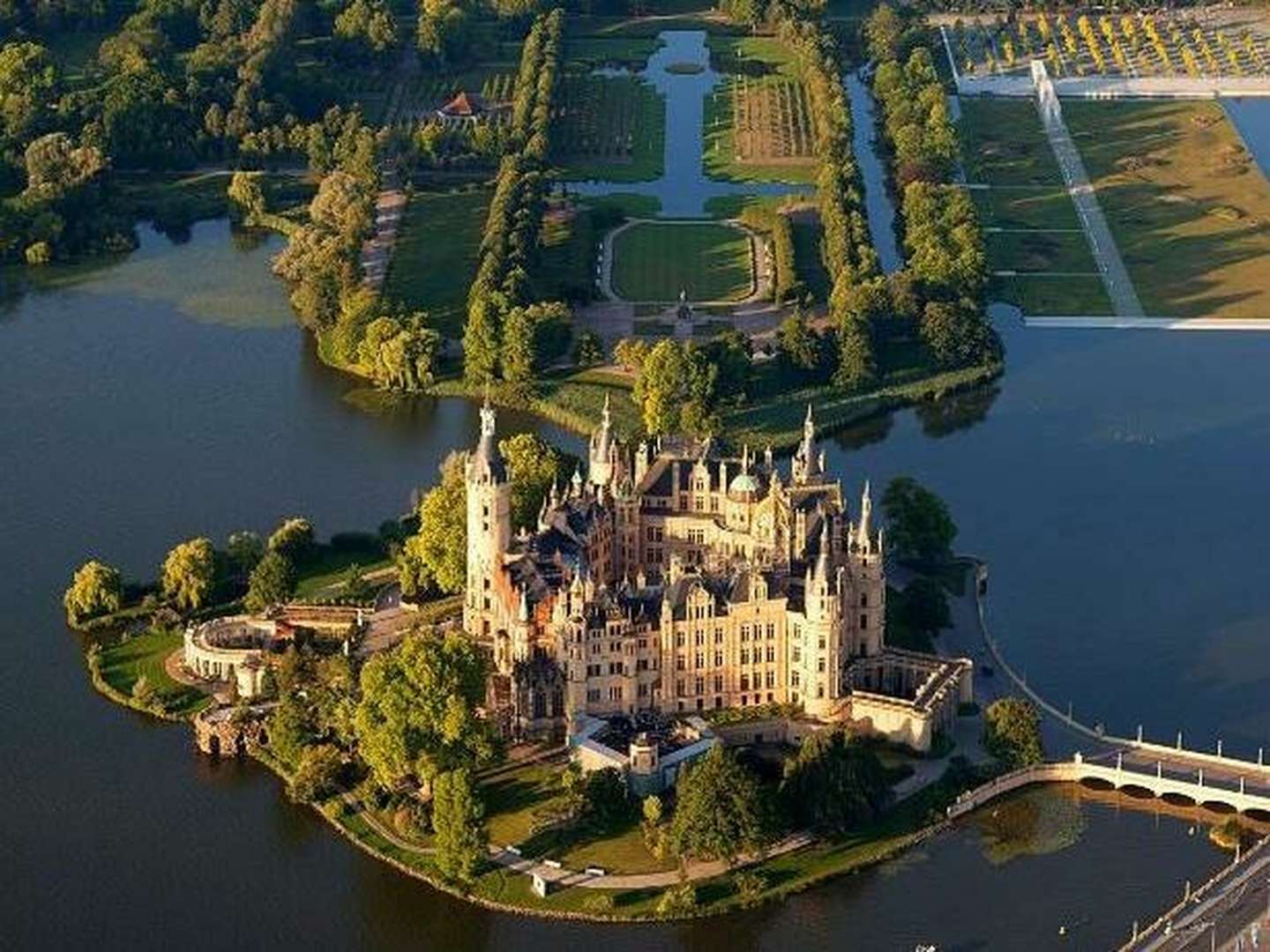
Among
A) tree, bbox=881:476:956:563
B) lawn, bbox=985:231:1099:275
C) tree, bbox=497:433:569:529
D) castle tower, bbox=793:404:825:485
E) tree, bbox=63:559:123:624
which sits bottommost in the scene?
tree, bbox=63:559:123:624

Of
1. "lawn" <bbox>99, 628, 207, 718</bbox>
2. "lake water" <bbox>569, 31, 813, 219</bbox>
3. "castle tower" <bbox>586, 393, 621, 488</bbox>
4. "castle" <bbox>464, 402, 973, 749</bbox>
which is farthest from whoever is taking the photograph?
"lake water" <bbox>569, 31, 813, 219</bbox>

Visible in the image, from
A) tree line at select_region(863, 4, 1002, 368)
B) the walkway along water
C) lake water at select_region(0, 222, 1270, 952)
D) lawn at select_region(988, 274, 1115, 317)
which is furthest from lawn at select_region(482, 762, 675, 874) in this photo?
the walkway along water

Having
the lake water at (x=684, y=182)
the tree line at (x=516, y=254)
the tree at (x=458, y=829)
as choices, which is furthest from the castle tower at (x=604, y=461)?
the lake water at (x=684, y=182)

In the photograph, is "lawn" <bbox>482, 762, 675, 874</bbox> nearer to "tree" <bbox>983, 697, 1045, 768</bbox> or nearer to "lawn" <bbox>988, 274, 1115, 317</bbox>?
"tree" <bbox>983, 697, 1045, 768</bbox>

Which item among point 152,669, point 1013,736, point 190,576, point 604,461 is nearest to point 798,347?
point 604,461

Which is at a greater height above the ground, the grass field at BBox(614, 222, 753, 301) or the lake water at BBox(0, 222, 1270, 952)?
the grass field at BBox(614, 222, 753, 301)

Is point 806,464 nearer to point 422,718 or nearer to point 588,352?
point 422,718

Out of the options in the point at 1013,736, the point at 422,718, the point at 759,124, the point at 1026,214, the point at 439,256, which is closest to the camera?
the point at 422,718
